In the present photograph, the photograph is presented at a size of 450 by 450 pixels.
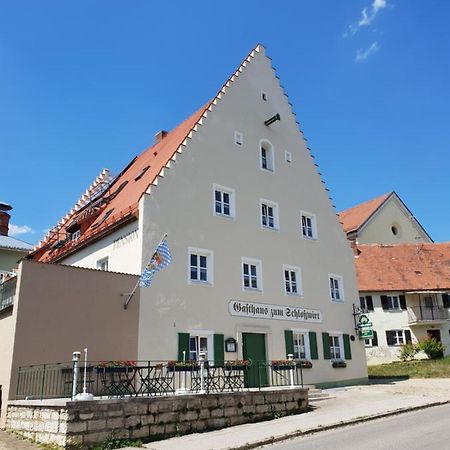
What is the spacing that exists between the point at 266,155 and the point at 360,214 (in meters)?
25.5

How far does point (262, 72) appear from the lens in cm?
2555

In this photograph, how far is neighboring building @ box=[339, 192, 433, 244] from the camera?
45.0 m

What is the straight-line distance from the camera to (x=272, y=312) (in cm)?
2109

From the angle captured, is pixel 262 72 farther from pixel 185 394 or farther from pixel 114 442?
pixel 114 442

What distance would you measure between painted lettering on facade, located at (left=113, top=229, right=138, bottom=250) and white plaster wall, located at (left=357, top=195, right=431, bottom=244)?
29628mm

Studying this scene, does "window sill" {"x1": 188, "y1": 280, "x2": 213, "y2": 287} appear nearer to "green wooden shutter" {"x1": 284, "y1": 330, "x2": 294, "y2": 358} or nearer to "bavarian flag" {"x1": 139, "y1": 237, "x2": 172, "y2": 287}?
"bavarian flag" {"x1": 139, "y1": 237, "x2": 172, "y2": 287}

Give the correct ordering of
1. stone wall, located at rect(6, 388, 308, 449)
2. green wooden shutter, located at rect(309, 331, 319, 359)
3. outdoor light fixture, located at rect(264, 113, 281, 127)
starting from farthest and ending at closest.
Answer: outdoor light fixture, located at rect(264, 113, 281, 127) < green wooden shutter, located at rect(309, 331, 319, 359) < stone wall, located at rect(6, 388, 308, 449)

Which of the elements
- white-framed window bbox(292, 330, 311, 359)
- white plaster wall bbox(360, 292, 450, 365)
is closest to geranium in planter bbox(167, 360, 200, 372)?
white-framed window bbox(292, 330, 311, 359)

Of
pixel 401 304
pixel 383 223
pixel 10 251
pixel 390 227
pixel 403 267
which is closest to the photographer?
pixel 10 251

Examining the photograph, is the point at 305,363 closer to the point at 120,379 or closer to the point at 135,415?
the point at 120,379

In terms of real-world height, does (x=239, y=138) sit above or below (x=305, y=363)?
above

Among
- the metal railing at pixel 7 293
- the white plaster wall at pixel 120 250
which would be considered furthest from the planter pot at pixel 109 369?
the white plaster wall at pixel 120 250

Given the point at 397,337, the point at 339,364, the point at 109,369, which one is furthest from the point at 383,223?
the point at 109,369

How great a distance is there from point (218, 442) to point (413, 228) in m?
42.2
